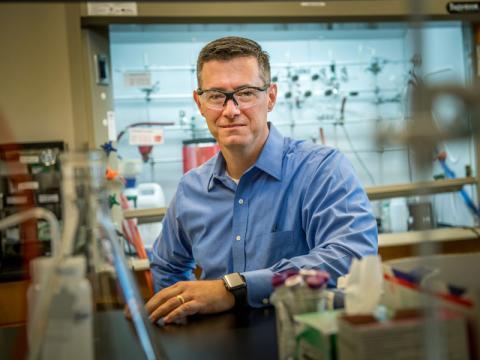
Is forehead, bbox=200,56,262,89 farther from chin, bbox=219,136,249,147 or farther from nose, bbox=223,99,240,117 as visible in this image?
chin, bbox=219,136,249,147

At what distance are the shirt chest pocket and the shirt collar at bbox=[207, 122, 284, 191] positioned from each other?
7.3 inches

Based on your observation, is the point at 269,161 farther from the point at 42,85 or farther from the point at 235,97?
the point at 42,85

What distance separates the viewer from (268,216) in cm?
163

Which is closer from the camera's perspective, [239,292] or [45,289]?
[45,289]

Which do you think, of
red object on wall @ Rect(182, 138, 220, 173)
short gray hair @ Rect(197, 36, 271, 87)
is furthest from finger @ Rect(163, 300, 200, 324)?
red object on wall @ Rect(182, 138, 220, 173)

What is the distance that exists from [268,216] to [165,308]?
1.75 ft

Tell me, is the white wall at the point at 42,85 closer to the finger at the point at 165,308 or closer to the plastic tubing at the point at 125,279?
the finger at the point at 165,308

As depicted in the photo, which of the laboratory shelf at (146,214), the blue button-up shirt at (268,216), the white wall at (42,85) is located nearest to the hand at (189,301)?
the blue button-up shirt at (268,216)

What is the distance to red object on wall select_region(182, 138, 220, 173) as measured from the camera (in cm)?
367

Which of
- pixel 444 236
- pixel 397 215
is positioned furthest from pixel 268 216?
pixel 397 215

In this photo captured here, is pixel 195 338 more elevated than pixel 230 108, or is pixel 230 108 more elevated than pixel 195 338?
pixel 230 108

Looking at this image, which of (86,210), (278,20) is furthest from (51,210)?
(278,20)

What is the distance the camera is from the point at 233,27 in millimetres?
3484

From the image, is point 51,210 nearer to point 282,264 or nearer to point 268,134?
point 282,264
